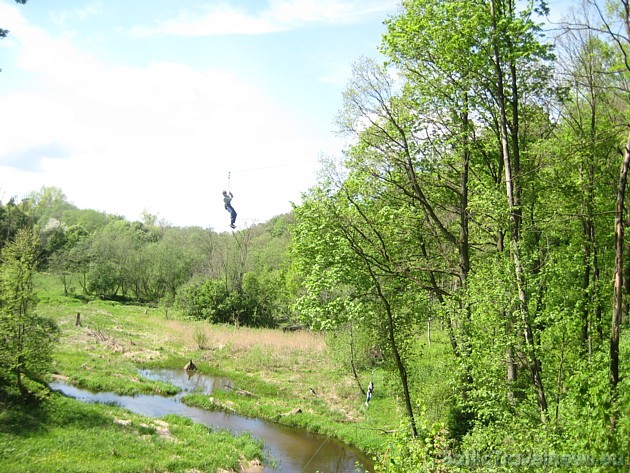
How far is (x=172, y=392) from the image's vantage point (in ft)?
79.1

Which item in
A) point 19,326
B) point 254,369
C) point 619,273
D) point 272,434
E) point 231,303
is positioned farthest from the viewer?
point 231,303

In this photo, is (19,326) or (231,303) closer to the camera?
(19,326)

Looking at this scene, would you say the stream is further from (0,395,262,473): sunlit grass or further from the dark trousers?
the dark trousers

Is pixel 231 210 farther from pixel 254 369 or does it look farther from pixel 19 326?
pixel 254 369

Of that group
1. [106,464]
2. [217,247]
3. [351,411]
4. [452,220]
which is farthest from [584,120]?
[217,247]

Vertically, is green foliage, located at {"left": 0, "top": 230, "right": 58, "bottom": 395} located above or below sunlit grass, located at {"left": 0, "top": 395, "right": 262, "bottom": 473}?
above

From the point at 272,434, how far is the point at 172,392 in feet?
22.3

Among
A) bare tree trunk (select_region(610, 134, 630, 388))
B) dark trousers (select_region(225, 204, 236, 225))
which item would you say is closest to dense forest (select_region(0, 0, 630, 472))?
bare tree trunk (select_region(610, 134, 630, 388))

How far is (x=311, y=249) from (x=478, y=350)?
754cm

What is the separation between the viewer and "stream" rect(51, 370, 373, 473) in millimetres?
17641

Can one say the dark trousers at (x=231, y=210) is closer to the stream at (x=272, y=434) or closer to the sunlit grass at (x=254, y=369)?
the sunlit grass at (x=254, y=369)

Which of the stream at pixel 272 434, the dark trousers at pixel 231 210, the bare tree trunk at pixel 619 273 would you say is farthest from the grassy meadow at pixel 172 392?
the dark trousers at pixel 231 210

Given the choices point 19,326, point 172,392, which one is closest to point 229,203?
point 19,326

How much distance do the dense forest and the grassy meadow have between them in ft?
8.61
